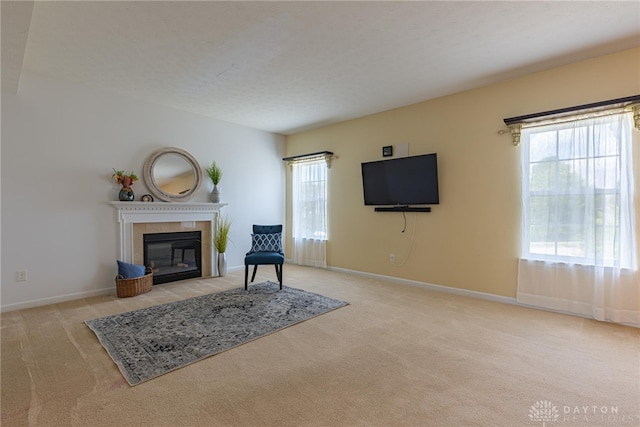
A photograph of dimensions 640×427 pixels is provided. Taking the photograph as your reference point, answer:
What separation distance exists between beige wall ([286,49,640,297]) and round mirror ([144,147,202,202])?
253cm

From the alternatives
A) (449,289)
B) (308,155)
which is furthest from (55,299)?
(449,289)

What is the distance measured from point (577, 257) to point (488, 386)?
2097 millimetres

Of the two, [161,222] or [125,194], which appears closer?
[125,194]

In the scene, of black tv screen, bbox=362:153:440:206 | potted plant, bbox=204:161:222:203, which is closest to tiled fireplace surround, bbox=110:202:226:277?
potted plant, bbox=204:161:222:203

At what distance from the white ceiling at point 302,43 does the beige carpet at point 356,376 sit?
239 centimetres

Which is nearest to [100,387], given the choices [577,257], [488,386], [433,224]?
[488,386]

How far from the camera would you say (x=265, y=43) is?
8.97 ft

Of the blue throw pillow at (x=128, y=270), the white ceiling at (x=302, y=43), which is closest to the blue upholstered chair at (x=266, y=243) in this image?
the blue throw pillow at (x=128, y=270)

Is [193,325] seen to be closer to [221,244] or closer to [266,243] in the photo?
[266,243]

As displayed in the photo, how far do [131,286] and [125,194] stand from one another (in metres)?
1.20

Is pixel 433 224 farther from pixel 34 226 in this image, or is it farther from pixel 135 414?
pixel 34 226

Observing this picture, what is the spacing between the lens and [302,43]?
108 inches

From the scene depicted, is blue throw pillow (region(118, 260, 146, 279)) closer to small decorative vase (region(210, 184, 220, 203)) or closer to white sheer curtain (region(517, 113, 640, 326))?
small decorative vase (region(210, 184, 220, 203))

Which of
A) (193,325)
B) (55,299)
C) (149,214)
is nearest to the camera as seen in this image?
(193,325)
